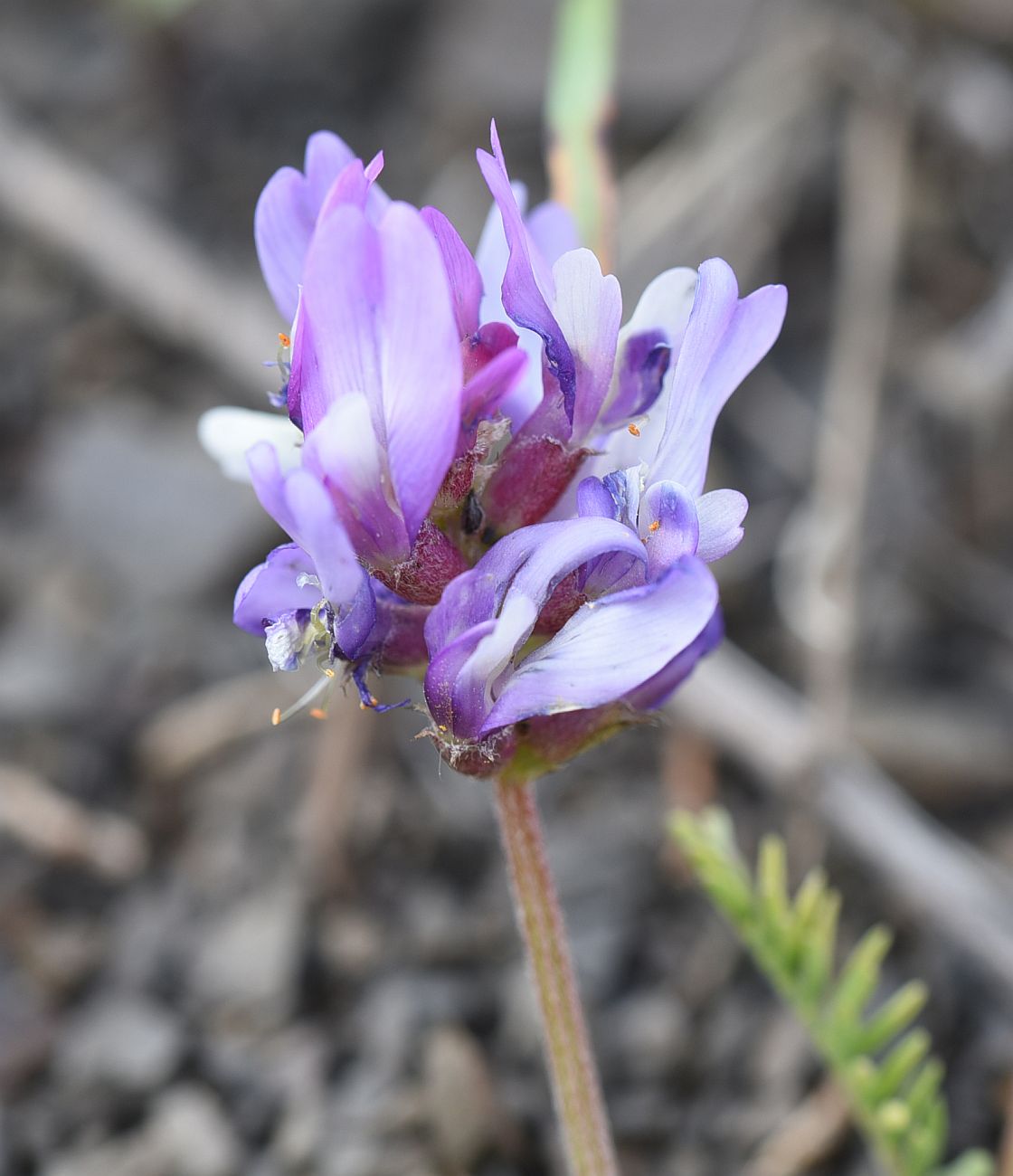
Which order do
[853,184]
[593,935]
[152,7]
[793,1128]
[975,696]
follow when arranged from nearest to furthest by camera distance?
[793,1128] → [593,935] → [975,696] → [853,184] → [152,7]

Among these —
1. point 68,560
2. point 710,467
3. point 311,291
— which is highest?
point 68,560

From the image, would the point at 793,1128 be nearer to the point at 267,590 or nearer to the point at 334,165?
the point at 267,590

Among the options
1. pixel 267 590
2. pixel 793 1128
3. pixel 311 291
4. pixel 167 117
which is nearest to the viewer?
pixel 311 291

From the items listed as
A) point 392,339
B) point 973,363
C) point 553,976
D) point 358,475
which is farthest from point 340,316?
point 973,363

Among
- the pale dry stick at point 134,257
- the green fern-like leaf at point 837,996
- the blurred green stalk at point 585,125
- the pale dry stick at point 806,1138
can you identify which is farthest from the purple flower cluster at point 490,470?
the pale dry stick at point 134,257

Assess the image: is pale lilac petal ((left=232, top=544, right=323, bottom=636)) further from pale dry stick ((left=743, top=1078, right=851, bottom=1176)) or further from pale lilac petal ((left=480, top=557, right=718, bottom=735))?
pale dry stick ((left=743, top=1078, right=851, bottom=1176))

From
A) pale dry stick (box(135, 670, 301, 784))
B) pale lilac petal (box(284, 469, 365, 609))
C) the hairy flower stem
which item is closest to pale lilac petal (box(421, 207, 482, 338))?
pale lilac petal (box(284, 469, 365, 609))

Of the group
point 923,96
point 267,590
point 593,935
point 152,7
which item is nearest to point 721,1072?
point 593,935
